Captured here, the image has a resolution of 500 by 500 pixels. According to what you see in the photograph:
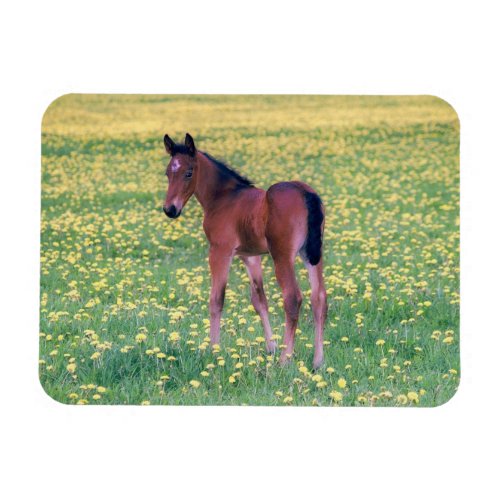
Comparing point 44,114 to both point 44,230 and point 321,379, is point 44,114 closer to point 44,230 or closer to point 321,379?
point 44,230

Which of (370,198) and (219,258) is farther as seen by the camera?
(370,198)

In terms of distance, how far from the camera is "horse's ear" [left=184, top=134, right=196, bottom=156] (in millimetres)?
6375

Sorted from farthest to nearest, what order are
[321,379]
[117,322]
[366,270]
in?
[366,270]
[117,322]
[321,379]

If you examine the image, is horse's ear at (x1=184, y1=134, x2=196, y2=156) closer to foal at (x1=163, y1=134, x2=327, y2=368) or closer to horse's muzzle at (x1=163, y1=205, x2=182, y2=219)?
foal at (x1=163, y1=134, x2=327, y2=368)

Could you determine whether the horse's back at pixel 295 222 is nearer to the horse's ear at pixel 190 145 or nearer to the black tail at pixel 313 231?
the black tail at pixel 313 231

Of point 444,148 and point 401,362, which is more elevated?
point 444,148

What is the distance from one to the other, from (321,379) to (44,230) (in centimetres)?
228

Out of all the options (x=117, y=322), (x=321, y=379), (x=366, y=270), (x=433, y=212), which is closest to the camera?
(x=321, y=379)

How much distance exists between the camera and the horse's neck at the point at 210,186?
6.48 meters

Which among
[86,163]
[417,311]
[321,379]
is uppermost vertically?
[86,163]

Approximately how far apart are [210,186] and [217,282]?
639 mm

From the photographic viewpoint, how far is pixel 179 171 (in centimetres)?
641

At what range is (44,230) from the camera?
6.95 metres

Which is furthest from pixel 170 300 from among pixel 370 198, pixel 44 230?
pixel 370 198
